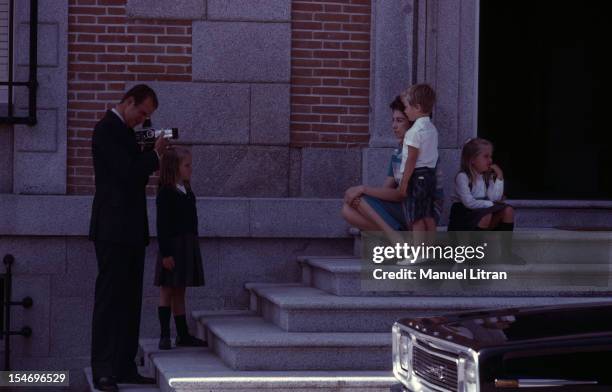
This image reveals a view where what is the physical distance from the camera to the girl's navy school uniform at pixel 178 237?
329 inches

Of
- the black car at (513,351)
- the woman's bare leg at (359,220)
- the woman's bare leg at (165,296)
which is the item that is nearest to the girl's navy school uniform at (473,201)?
the woman's bare leg at (359,220)

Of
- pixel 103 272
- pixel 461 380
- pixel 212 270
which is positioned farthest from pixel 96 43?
pixel 461 380

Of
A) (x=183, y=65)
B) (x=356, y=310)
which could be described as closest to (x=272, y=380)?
(x=356, y=310)

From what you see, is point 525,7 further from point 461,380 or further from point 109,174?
point 461,380

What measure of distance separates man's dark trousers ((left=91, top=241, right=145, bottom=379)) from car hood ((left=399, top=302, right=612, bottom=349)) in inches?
106

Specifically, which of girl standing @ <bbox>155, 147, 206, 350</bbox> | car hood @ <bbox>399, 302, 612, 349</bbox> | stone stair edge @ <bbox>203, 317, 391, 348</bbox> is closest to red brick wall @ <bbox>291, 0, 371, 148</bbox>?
girl standing @ <bbox>155, 147, 206, 350</bbox>

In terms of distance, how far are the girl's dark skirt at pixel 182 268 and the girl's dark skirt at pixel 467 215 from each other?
6.92 ft

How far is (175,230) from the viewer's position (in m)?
8.45

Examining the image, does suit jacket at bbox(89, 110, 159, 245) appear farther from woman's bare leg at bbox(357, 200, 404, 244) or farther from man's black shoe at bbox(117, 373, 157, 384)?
woman's bare leg at bbox(357, 200, 404, 244)

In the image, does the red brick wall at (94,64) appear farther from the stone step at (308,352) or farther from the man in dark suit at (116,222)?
the stone step at (308,352)

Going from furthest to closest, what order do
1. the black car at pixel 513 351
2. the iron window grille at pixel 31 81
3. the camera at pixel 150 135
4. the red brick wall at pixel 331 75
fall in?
the red brick wall at pixel 331 75, the iron window grille at pixel 31 81, the camera at pixel 150 135, the black car at pixel 513 351

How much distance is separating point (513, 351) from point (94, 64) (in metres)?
6.21

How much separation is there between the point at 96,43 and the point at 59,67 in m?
0.40

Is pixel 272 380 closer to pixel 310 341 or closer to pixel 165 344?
pixel 310 341
